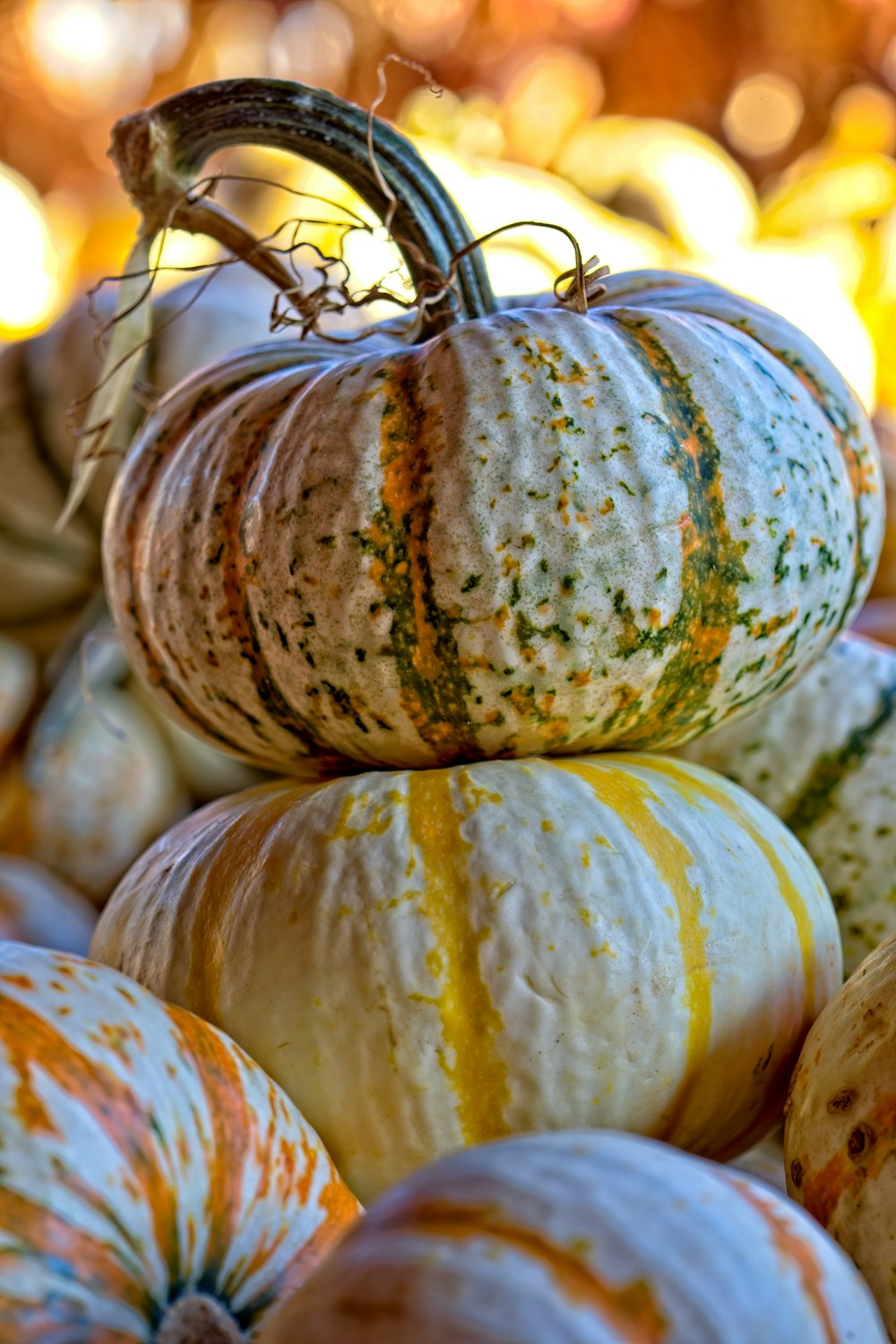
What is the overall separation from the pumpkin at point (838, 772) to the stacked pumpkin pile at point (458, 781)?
12 cm

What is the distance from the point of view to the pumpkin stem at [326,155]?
2.65 feet

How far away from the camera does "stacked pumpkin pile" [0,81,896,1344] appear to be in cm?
56

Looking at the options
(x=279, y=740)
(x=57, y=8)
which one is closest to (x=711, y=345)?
(x=279, y=740)

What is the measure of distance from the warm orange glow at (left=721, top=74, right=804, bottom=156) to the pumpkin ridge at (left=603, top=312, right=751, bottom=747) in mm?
2918

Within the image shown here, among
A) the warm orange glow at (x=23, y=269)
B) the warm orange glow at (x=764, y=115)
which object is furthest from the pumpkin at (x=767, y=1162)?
the warm orange glow at (x=764, y=115)

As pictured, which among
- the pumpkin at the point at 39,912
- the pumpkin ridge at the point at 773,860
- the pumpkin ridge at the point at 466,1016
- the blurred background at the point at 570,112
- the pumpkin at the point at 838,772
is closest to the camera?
the pumpkin ridge at the point at 466,1016

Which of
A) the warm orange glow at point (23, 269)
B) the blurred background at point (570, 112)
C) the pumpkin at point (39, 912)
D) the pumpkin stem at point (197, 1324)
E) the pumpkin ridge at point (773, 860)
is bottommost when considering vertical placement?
the pumpkin at point (39, 912)

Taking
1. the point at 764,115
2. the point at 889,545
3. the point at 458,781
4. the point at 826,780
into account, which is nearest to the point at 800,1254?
the point at 458,781

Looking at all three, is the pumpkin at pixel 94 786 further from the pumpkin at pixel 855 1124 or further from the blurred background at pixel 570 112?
the blurred background at pixel 570 112

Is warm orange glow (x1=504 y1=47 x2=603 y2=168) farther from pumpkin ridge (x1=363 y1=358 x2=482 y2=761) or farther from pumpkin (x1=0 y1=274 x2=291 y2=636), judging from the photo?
pumpkin ridge (x1=363 y1=358 x2=482 y2=761)

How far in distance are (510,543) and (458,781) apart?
0.14 m

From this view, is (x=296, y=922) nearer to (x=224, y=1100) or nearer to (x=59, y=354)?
(x=224, y=1100)

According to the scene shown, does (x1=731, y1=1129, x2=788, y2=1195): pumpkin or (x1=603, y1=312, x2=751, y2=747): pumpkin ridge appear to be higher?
(x1=603, y1=312, x2=751, y2=747): pumpkin ridge

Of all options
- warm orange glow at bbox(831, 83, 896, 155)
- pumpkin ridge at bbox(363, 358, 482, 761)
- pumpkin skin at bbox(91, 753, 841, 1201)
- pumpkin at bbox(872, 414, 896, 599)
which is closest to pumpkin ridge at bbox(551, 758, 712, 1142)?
pumpkin skin at bbox(91, 753, 841, 1201)
